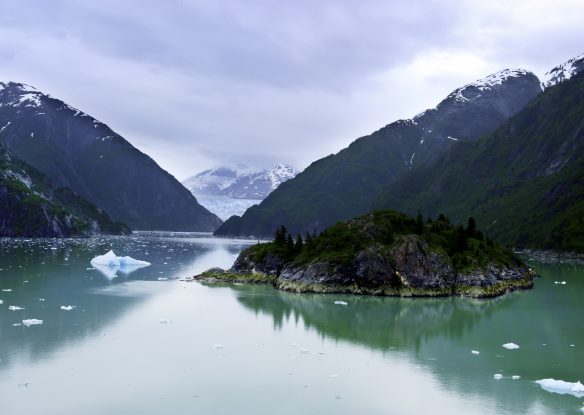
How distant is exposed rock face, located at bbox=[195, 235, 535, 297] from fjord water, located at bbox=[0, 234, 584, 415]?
11.7 feet

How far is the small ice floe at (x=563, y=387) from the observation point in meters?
30.2

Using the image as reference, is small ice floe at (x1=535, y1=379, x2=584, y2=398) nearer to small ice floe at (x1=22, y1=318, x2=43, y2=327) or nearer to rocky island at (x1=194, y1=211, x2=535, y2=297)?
small ice floe at (x1=22, y1=318, x2=43, y2=327)

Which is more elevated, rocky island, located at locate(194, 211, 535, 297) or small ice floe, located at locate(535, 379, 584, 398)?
rocky island, located at locate(194, 211, 535, 297)

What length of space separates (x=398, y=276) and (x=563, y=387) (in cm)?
4322

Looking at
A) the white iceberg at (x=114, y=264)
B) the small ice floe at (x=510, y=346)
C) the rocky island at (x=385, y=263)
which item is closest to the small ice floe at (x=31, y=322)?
the rocky island at (x=385, y=263)

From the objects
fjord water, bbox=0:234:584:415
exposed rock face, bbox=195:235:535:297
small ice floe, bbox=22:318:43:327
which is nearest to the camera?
fjord water, bbox=0:234:584:415

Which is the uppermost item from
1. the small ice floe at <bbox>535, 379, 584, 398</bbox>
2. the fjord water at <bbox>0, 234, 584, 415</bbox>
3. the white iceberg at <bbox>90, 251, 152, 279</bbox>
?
the white iceberg at <bbox>90, 251, 152, 279</bbox>

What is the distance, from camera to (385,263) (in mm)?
74188

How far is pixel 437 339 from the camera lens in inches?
1826

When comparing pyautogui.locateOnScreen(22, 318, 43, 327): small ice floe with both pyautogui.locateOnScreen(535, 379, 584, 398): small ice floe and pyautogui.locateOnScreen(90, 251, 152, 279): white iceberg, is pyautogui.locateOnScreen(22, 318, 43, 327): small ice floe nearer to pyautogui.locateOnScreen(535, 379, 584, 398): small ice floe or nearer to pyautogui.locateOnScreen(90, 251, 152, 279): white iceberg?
pyautogui.locateOnScreen(535, 379, 584, 398): small ice floe

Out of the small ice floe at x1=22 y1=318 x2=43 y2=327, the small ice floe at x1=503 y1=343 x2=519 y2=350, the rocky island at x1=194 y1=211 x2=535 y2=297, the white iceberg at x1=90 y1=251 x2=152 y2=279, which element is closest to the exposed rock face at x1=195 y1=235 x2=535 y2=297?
the rocky island at x1=194 y1=211 x2=535 y2=297

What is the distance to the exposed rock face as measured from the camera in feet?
241

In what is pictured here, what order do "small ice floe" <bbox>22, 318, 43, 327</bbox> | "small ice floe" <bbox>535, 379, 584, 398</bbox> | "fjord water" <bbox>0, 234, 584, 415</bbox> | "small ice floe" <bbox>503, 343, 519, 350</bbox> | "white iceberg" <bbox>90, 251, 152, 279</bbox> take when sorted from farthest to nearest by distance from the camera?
"white iceberg" <bbox>90, 251, 152, 279</bbox> < "small ice floe" <bbox>22, 318, 43, 327</bbox> < "small ice floe" <bbox>503, 343, 519, 350</bbox> < "small ice floe" <bbox>535, 379, 584, 398</bbox> < "fjord water" <bbox>0, 234, 584, 415</bbox>

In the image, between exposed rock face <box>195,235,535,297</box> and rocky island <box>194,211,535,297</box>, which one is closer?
exposed rock face <box>195,235,535,297</box>
